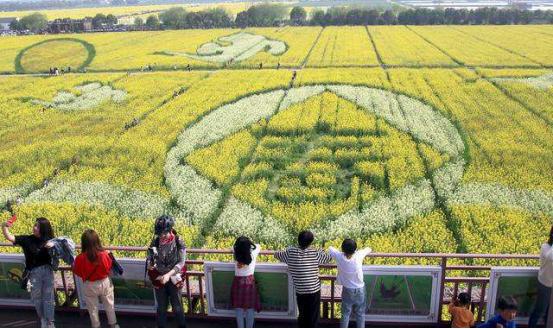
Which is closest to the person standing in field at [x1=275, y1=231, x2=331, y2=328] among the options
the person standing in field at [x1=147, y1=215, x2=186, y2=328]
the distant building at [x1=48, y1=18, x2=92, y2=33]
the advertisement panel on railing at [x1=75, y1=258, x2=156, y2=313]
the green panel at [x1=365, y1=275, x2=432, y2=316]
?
the green panel at [x1=365, y1=275, x2=432, y2=316]

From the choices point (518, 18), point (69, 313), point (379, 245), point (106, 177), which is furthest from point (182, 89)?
point (518, 18)

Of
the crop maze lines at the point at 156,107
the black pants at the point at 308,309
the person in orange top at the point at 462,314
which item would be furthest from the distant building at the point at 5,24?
the person in orange top at the point at 462,314

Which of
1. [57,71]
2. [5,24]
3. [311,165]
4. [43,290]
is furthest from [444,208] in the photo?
[5,24]

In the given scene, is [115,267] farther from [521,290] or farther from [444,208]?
[444,208]

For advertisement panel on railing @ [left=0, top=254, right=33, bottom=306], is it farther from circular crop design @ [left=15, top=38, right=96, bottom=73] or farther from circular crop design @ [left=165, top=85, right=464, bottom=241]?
circular crop design @ [left=15, top=38, right=96, bottom=73]

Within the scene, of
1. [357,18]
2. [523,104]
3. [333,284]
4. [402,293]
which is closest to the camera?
[402,293]

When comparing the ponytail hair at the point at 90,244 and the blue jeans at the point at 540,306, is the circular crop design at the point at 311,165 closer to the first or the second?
the blue jeans at the point at 540,306

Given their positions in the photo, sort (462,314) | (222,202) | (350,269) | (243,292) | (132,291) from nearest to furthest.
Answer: (462,314)
(350,269)
(243,292)
(132,291)
(222,202)
